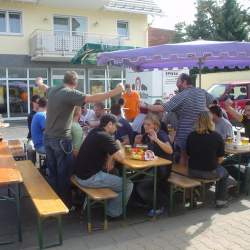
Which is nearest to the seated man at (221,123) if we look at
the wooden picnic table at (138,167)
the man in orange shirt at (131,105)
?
the wooden picnic table at (138,167)

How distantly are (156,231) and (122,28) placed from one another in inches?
719

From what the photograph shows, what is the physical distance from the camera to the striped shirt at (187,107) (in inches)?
225

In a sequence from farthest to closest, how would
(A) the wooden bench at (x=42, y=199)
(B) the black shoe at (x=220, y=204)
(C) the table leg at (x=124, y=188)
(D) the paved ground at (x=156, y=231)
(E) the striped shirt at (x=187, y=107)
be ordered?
(E) the striped shirt at (x=187, y=107) → (B) the black shoe at (x=220, y=204) → (C) the table leg at (x=124, y=188) → (D) the paved ground at (x=156, y=231) → (A) the wooden bench at (x=42, y=199)

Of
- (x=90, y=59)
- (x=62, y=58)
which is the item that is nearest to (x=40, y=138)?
(x=90, y=59)

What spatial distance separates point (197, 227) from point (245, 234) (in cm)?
57

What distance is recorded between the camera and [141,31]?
21.6 meters

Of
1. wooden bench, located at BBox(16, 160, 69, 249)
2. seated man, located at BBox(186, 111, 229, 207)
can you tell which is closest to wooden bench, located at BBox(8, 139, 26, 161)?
wooden bench, located at BBox(16, 160, 69, 249)

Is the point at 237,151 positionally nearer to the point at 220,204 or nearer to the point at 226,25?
the point at 220,204

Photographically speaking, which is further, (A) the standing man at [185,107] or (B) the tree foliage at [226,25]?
(B) the tree foliage at [226,25]

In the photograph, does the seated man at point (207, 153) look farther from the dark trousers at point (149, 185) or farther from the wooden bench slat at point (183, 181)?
the dark trousers at point (149, 185)

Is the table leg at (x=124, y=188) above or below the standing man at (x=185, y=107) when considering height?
below

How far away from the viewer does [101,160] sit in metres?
4.61

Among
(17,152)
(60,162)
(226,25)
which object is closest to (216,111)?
(60,162)

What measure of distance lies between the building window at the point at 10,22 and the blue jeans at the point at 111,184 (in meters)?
15.8
